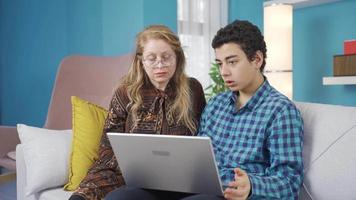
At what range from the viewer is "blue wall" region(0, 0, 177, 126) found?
9.52 ft

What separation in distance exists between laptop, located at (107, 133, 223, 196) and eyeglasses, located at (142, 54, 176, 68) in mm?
368

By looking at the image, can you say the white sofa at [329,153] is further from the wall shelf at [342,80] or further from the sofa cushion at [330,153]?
the wall shelf at [342,80]

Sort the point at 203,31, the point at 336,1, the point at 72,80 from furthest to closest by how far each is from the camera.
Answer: the point at 203,31 → the point at 336,1 → the point at 72,80

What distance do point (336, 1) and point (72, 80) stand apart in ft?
5.71

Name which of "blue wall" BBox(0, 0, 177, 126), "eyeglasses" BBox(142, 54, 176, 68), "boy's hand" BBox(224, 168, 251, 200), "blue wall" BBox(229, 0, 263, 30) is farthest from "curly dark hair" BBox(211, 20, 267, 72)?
"blue wall" BBox(229, 0, 263, 30)

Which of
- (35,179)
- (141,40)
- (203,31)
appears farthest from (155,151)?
(203,31)

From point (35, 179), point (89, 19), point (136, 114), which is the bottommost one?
point (35, 179)

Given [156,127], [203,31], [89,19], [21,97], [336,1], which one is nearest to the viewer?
[156,127]

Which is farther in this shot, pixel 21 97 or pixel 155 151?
pixel 21 97

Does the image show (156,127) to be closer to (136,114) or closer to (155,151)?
(136,114)

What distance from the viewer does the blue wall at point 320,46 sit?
2543 millimetres

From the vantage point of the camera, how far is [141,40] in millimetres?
1367

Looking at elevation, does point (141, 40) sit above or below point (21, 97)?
above

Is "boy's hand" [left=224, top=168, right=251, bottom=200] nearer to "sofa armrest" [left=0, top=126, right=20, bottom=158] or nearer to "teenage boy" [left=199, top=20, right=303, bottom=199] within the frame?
"teenage boy" [left=199, top=20, right=303, bottom=199]
